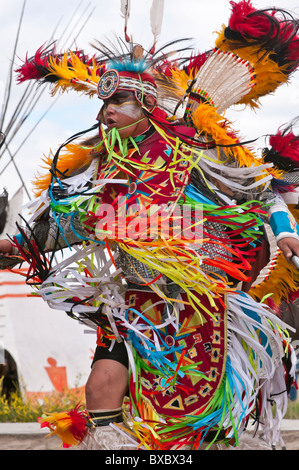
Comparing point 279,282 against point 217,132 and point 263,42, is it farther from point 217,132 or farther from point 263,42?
point 263,42

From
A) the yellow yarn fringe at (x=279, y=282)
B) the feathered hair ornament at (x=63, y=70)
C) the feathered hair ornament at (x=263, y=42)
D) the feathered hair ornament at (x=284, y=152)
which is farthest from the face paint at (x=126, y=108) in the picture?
the yellow yarn fringe at (x=279, y=282)

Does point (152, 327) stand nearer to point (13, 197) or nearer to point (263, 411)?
point (263, 411)

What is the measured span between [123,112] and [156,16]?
0.46m

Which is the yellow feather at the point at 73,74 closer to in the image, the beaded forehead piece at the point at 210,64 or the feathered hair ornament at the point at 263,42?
the beaded forehead piece at the point at 210,64

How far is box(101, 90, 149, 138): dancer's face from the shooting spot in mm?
2631

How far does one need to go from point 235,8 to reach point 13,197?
361 centimetres

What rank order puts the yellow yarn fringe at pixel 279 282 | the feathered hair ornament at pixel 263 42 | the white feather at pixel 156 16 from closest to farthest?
the white feather at pixel 156 16 < the feathered hair ornament at pixel 263 42 < the yellow yarn fringe at pixel 279 282

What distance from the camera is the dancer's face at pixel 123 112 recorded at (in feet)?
8.63

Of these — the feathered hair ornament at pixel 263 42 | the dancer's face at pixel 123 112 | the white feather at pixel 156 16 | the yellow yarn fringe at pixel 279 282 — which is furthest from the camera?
the yellow yarn fringe at pixel 279 282

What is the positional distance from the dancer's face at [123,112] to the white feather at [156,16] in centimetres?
34

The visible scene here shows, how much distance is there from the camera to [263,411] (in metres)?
2.90

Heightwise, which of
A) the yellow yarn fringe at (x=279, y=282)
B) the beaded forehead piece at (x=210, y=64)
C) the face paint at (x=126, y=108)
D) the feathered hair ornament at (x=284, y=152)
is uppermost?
the beaded forehead piece at (x=210, y=64)

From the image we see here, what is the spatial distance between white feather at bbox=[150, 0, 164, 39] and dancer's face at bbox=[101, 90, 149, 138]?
1.12 feet
